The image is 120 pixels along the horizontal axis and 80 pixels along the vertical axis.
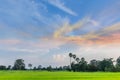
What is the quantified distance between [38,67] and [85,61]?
91.1 feet

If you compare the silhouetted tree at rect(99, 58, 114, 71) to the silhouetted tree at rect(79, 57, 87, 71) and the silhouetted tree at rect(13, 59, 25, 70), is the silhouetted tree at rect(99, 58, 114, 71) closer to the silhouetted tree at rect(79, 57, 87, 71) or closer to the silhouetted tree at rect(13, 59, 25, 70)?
the silhouetted tree at rect(79, 57, 87, 71)

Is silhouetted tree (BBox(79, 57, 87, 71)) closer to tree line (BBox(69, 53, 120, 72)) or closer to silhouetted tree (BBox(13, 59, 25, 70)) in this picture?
tree line (BBox(69, 53, 120, 72))

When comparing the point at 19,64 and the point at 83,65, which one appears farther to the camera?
the point at 19,64

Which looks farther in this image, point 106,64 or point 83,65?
point 106,64

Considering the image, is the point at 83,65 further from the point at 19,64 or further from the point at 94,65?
the point at 19,64

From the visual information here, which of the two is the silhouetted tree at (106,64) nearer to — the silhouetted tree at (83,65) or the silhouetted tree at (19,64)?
the silhouetted tree at (83,65)

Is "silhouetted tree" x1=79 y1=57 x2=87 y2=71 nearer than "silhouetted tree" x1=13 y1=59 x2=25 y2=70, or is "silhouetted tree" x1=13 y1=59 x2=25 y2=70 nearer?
"silhouetted tree" x1=79 y1=57 x2=87 y2=71

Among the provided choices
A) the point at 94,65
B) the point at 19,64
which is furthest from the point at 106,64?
the point at 19,64

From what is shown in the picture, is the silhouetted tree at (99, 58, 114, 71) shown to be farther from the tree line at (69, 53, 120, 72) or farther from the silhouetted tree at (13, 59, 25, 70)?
the silhouetted tree at (13, 59, 25, 70)

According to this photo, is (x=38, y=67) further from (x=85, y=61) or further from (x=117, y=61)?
(x=117, y=61)

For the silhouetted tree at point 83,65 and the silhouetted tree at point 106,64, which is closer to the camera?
the silhouetted tree at point 83,65

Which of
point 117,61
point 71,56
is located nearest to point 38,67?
point 71,56

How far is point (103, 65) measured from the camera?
132m

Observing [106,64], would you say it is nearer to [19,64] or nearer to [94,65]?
[94,65]
